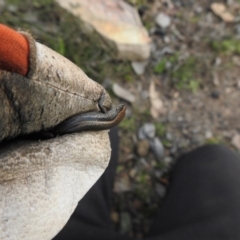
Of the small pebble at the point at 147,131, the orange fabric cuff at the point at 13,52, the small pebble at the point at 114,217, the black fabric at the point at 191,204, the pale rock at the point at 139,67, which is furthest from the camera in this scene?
the pale rock at the point at 139,67

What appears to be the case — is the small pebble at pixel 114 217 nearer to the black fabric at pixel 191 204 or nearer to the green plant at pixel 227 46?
the black fabric at pixel 191 204

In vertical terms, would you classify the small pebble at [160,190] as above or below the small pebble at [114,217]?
above

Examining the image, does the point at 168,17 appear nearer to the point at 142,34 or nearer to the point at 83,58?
the point at 142,34

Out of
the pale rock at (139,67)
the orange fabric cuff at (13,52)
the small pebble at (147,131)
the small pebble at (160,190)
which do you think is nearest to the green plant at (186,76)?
the pale rock at (139,67)

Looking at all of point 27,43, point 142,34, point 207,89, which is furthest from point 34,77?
point 207,89

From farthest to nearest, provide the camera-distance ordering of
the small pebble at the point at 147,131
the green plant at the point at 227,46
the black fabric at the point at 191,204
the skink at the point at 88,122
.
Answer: the green plant at the point at 227,46 < the small pebble at the point at 147,131 < the black fabric at the point at 191,204 < the skink at the point at 88,122

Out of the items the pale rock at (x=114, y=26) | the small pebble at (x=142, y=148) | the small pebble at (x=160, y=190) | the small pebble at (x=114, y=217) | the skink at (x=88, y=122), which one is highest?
the skink at (x=88, y=122)
